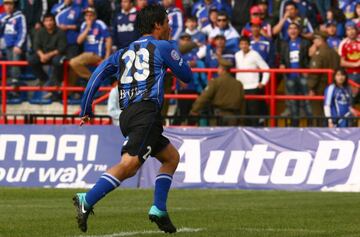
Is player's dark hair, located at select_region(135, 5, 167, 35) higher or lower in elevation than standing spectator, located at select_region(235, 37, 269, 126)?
higher

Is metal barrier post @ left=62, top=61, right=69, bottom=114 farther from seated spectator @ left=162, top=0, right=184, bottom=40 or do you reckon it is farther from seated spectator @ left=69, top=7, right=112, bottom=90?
seated spectator @ left=162, top=0, right=184, bottom=40

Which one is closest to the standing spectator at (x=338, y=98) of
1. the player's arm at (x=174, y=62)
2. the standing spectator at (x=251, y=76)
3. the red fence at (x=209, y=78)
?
the red fence at (x=209, y=78)

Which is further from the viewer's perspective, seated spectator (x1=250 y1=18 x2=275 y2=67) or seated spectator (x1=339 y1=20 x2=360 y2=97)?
seated spectator (x1=250 y1=18 x2=275 y2=67)

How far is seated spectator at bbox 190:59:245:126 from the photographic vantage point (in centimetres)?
2138

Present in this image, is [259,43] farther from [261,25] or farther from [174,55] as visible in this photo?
[174,55]

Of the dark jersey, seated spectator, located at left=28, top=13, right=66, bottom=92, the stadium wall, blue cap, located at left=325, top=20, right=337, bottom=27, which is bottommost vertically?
the stadium wall

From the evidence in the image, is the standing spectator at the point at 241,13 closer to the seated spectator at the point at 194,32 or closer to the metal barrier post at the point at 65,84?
the seated spectator at the point at 194,32

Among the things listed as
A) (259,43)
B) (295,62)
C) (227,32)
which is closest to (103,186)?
(259,43)

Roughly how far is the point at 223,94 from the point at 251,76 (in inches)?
49.6

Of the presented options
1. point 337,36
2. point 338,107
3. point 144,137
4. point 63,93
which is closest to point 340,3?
point 337,36

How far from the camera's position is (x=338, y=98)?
20.8 m

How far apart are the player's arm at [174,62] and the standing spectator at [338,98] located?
34.2 feet

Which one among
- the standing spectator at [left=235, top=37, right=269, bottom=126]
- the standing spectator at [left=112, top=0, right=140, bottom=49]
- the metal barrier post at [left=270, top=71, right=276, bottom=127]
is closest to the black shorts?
the metal barrier post at [left=270, top=71, right=276, bottom=127]

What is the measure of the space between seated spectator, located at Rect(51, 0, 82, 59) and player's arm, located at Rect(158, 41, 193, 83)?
12.9m
